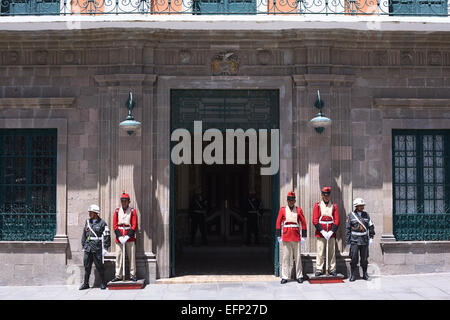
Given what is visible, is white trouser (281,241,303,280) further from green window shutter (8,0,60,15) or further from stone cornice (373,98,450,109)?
green window shutter (8,0,60,15)

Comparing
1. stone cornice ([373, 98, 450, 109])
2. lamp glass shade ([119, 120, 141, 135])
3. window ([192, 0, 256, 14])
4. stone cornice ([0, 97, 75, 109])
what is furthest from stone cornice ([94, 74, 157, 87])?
stone cornice ([373, 98, 450, 109])

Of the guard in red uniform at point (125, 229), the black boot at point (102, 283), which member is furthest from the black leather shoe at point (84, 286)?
the guard in red uniform at point (125, 229)

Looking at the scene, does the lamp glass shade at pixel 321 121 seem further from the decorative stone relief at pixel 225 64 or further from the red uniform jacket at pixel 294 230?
the decorative stone relief at pixel 225 64

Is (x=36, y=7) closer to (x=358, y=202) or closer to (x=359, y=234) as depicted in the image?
(x=358, y=202)

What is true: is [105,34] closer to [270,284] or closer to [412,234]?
[270,284]

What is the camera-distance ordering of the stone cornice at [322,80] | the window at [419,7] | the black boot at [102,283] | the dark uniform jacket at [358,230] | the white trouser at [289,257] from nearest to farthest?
the black boot at [102,283], the dark uniform jacket at [358,230], the white trouser at [289,257], the stone cornice at [322,80], the window at [419,7]

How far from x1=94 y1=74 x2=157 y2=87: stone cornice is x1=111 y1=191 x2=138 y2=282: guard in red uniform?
7.45 ft

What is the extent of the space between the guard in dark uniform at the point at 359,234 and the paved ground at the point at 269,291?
0.42m

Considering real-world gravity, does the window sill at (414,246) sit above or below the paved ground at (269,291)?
above

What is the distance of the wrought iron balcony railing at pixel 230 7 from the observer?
36.2 ft

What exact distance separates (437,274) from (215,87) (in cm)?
600

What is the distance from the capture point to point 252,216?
15430mm

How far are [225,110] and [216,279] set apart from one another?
351 centimetres

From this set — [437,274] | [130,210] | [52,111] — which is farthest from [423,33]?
[52,111]
